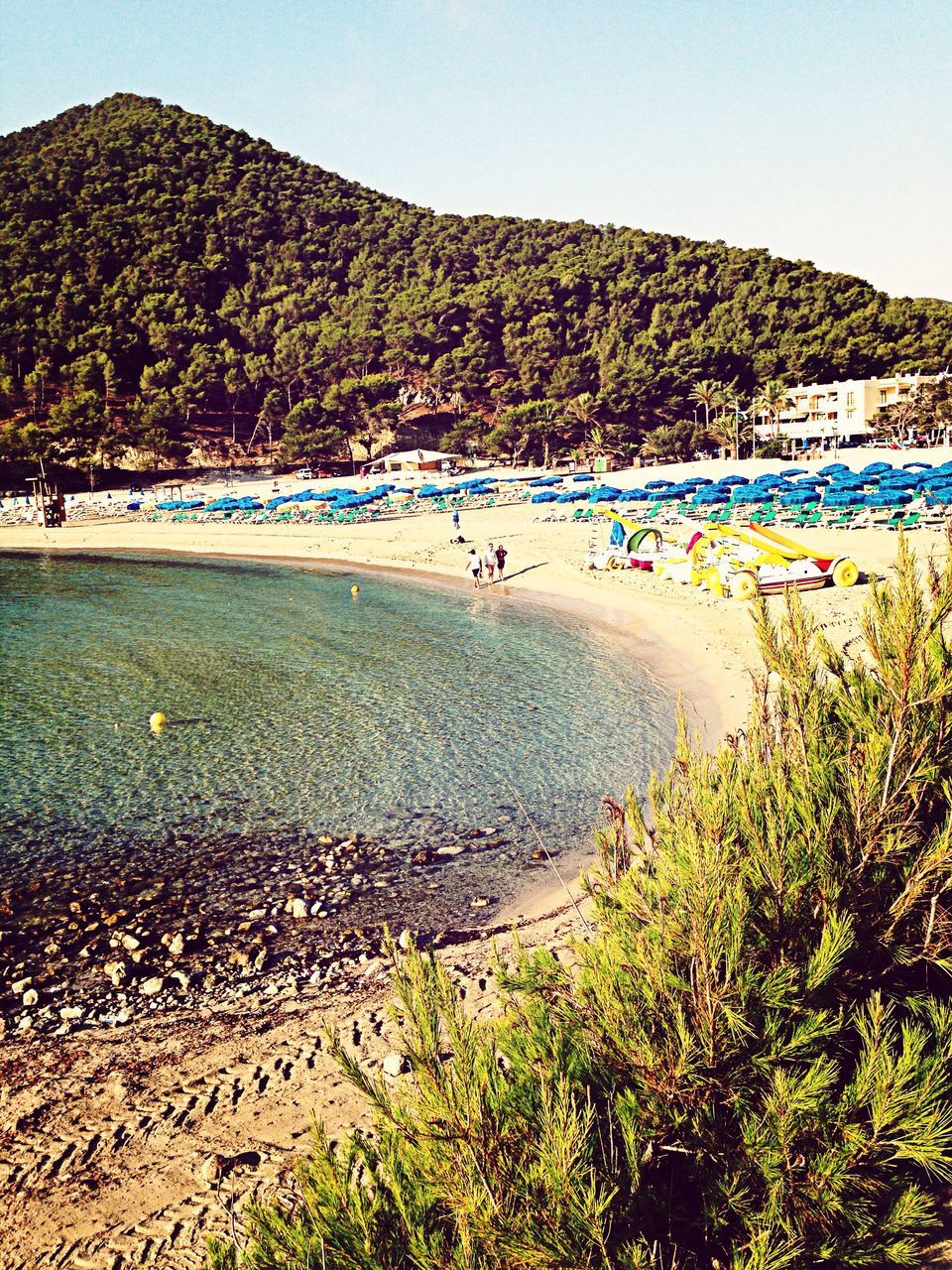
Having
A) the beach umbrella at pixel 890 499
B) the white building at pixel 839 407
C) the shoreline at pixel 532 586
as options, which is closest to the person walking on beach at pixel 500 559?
the shoreline at pixel 532 586

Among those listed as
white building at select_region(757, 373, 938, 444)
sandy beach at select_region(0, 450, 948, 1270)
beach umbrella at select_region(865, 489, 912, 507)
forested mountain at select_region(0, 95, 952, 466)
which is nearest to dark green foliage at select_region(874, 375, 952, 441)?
white building at select_region(757, 373, 938, 444)

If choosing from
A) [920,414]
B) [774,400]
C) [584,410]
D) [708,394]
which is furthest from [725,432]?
[920,414]

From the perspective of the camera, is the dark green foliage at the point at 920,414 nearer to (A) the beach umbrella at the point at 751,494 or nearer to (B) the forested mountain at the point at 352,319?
(B) the forested mountain at the point at 352,319

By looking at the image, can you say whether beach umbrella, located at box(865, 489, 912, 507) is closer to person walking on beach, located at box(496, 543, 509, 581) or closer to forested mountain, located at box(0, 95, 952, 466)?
person walking on beach, located at box(496, 543, 509, 581)

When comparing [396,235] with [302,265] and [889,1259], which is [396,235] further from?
[889,1259]

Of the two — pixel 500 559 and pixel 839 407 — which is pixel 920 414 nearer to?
pixel 839 407

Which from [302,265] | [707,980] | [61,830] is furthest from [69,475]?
[707,980]

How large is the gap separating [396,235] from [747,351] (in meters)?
46.0

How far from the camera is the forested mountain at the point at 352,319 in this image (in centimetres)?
7231

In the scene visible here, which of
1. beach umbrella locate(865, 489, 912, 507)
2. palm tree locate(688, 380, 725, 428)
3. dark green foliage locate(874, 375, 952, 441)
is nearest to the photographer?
beach umbrella locate(865, 489, 912, 507)

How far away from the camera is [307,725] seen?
15844 millimetres

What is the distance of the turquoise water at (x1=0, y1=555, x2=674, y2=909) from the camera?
11797 millimetres

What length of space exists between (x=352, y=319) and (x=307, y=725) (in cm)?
7682

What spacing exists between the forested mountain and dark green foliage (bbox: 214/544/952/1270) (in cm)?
6285
